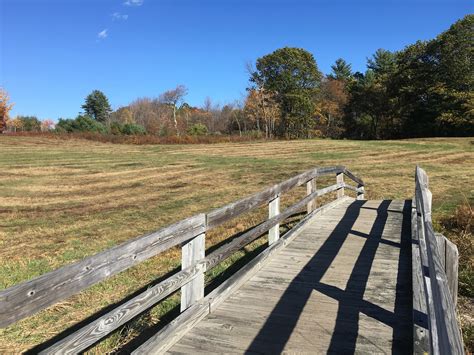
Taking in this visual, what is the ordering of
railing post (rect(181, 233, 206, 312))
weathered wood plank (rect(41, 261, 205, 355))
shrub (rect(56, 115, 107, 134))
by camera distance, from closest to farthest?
weathered wood plank (rect(41, 261, 205, 355)), railing post (rect(181, 233, 206, 312)), shrub (rect(56, 115, 107, 134))

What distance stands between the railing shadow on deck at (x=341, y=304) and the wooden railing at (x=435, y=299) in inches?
9.4

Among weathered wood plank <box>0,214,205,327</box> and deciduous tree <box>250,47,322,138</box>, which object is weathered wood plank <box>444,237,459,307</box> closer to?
weathered wood plank <box>0,214,205,327</box>

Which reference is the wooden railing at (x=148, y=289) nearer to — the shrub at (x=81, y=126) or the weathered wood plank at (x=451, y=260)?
the weathered wood plank at (x=451, y=260)

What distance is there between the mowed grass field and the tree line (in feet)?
67.2

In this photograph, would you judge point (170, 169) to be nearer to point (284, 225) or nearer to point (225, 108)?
point (284, 225)

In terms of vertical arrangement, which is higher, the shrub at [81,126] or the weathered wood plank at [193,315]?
the shrub at [81,126]

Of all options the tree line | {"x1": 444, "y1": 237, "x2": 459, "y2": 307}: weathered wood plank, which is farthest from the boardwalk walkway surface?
the tree line

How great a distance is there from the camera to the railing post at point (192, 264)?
4137 millimetres

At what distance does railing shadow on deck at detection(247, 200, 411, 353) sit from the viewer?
143 inches

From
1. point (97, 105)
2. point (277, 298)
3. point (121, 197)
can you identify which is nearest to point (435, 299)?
point (277, 298)

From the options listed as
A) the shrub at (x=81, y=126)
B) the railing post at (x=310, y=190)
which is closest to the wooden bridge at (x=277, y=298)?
the railing post at (x=310, y=190)

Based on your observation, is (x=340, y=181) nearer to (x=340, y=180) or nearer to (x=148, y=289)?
(x=340, y=180)

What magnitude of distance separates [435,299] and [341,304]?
92.6 inches

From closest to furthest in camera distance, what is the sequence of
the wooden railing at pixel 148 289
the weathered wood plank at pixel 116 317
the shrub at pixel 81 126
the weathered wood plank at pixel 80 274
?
1. the weathered wood plank at pixel 80 274
2. the wooden railing at pixel 148 289
3. the weathered wood plank at pixel 116 317
4. the shrub at pixel 81 126
